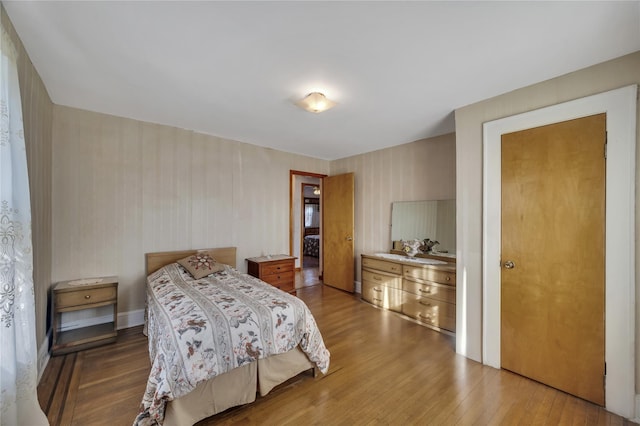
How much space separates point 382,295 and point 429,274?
870 millimetres

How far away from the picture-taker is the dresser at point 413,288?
3100 mm

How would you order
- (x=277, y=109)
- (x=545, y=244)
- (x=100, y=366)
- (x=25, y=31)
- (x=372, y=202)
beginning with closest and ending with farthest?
(x=25, y=31) < (x=545, y=244) < (x=100, y=366) < (x=277, y=109) < (x=372, y=202)

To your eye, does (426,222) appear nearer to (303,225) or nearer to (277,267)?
(277,267)

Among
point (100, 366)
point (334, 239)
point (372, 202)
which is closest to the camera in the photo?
point (100, 366)

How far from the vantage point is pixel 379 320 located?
3416 mm

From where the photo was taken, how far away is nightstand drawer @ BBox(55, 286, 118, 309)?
2480mm

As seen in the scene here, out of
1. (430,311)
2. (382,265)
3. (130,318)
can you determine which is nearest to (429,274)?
(430,311)

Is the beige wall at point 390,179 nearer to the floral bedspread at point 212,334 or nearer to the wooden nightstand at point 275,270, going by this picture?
the wooden nightstand at point 275,270

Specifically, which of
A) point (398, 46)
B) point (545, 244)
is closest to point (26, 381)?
point (398, 46)

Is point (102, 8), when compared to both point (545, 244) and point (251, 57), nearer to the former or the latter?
point (251, 57)

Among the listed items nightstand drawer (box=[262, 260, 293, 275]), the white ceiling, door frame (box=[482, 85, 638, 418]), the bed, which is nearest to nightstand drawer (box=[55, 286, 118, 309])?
nightstand drawer (box=[262, 260, 293, 275])

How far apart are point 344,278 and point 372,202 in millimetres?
1490

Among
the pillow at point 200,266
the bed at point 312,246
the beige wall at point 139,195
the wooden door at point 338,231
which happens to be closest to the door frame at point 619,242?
the wooden door at point 338,231

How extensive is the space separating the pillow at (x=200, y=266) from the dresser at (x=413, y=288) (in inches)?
88.4
